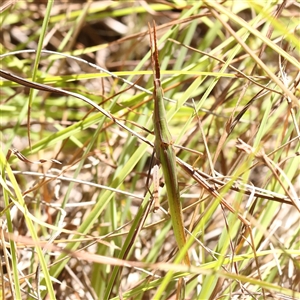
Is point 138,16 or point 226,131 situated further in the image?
point 138,16

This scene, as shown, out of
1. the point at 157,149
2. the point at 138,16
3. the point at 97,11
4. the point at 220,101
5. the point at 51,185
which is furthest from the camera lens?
the point at 138,16

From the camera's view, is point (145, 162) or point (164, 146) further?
point (145, 162)

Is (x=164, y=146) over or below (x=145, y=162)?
over

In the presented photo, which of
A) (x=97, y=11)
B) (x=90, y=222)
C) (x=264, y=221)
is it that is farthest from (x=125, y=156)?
(x=97, y=11)

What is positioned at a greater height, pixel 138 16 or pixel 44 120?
pixel 138 16

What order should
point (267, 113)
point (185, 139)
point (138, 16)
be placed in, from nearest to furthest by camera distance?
point (267, 113) < point (185, 139) < point (138, 16)

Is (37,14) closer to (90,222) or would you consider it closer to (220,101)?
(220,101)

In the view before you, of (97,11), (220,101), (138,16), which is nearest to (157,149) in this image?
(220,101)

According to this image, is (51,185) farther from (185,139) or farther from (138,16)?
(138,16)

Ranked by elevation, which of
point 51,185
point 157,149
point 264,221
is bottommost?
point 51,185
